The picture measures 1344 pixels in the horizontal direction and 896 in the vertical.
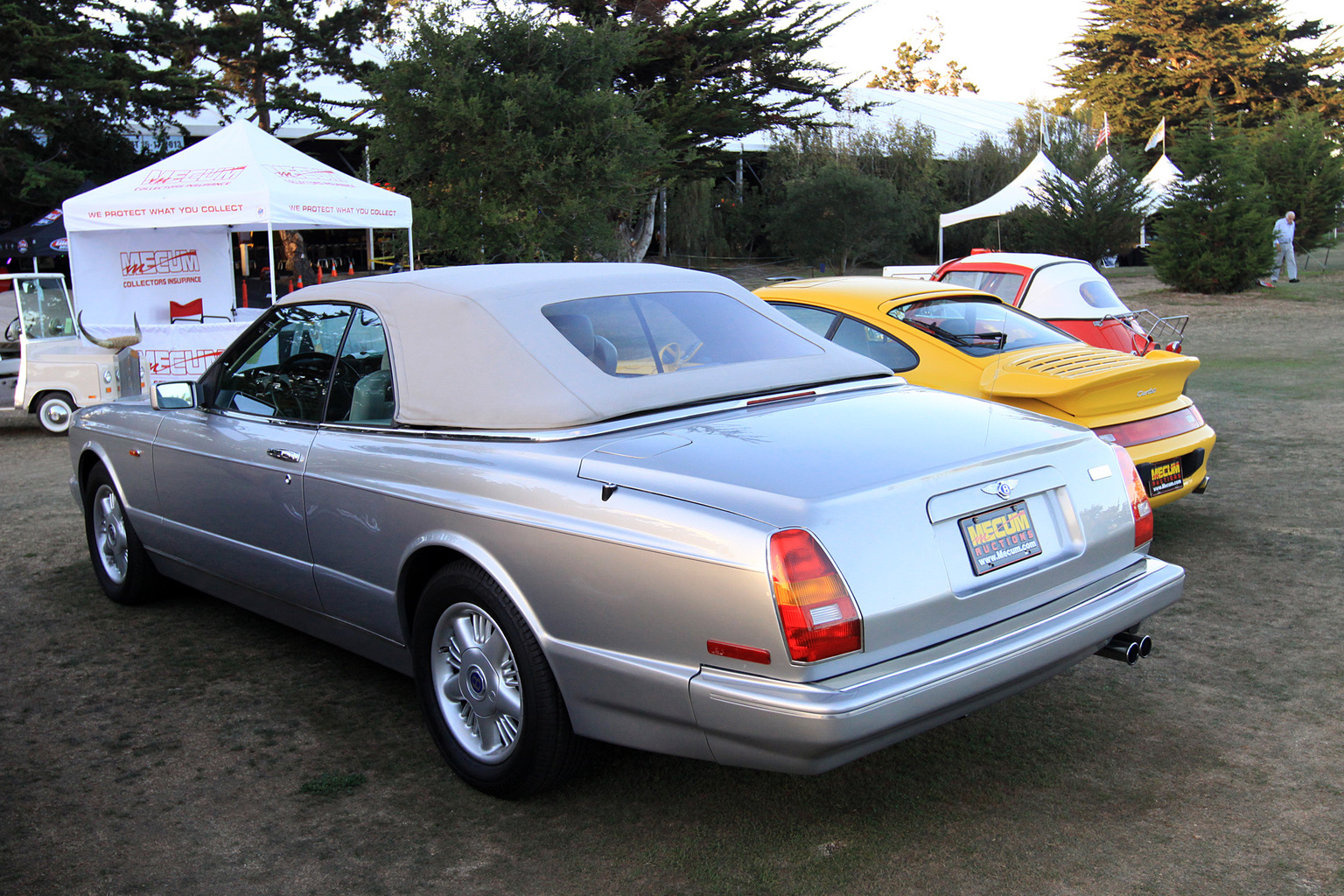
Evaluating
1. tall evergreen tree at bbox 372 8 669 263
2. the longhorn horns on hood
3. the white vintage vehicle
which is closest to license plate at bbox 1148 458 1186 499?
the white vintage vehicle

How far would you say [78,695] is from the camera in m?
4.18

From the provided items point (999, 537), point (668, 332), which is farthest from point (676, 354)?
point (999, 537)

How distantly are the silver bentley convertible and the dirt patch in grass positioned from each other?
0.30 meters

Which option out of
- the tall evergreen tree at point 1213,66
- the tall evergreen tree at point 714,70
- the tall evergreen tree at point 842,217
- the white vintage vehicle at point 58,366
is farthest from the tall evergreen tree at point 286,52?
the tall evergreen tree at point 1213,66

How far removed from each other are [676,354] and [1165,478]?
304 centimetres

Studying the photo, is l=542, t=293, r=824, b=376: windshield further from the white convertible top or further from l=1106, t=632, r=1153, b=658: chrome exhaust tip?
l=1106, t=632, r=1153, b=658: chrome exhaust tip

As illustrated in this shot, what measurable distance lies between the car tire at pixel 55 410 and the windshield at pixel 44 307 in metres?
0.70

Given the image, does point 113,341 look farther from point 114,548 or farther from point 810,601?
point 810,601

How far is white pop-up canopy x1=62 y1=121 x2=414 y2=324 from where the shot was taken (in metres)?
11.9

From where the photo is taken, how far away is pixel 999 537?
2.95 m

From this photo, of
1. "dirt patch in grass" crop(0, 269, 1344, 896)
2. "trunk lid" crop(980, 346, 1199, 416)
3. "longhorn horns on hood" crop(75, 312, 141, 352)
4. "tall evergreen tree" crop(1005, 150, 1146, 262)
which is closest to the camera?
"dirt patch in grass" crop(0, 269, 1344, 896)

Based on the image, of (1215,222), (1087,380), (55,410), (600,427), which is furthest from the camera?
(1215,222)

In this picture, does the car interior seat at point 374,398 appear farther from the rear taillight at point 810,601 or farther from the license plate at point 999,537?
the license plate at point 999,537

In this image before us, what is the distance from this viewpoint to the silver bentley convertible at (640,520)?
103 inches
